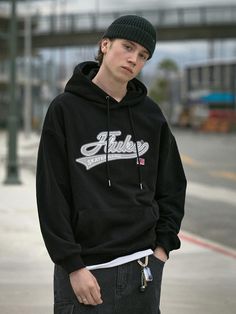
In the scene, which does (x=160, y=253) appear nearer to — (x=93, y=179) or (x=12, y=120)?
(x=93, y=179)

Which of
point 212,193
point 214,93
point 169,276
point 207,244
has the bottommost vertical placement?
point 214,93

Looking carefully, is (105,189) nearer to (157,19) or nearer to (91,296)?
(91,296)

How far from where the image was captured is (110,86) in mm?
2861

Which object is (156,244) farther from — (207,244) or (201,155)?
(201,155)

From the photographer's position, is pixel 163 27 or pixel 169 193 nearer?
pixel 169 193

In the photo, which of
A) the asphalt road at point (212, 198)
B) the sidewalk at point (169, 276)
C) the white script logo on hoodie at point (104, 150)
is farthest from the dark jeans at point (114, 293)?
the asphalt road at point (212, 198)

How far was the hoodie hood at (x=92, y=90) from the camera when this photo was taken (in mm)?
2797

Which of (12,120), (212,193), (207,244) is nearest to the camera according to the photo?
(207,244)

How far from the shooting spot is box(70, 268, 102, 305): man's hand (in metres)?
2.64

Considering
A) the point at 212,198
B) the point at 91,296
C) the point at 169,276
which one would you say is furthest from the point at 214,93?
the point at 91,296

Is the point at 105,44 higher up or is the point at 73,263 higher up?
the point at 105,44

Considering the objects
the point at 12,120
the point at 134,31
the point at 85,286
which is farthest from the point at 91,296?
the point at 12,120

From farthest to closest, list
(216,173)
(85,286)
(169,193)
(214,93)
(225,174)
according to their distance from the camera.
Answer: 1. (214,93)
2. (216,173)
3. (225,174)
4. (169,193)
5. (85,286)

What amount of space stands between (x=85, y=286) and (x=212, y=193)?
1304 cm
